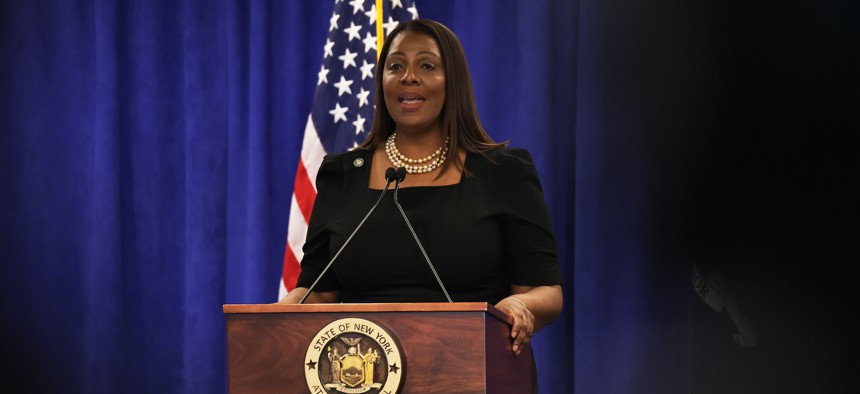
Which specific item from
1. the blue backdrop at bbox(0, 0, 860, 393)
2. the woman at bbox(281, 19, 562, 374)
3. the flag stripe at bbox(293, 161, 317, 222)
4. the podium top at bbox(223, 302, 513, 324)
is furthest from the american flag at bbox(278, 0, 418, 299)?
the podium top at bbox(223, 302, 513, 324)

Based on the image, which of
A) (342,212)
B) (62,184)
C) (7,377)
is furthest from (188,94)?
(342,212)

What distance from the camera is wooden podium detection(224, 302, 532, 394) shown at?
156 cm

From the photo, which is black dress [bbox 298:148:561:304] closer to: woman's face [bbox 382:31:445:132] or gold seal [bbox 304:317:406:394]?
woman's face [bbox 382:31:445:132]

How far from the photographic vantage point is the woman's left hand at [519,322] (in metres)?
1.77

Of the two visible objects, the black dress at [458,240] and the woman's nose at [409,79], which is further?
the woman's nose at [409,79]

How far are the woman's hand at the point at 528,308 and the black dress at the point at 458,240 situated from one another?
27 mm

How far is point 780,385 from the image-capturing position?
2.33m

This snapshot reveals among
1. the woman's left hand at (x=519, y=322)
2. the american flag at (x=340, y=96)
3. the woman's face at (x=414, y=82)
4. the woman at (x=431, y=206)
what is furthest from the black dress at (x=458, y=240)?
the american flag at (x=340, y=96)

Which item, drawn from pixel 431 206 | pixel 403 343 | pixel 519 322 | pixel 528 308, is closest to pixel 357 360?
pixel 403 343

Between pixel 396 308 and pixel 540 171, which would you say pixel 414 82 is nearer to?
pixel 396 308

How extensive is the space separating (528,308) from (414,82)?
24.5 inches

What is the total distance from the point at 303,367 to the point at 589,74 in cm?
201

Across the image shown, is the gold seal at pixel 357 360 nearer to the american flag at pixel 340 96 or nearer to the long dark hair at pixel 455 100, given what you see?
the long dark hair at pixel 455 100

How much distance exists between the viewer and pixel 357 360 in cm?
158
